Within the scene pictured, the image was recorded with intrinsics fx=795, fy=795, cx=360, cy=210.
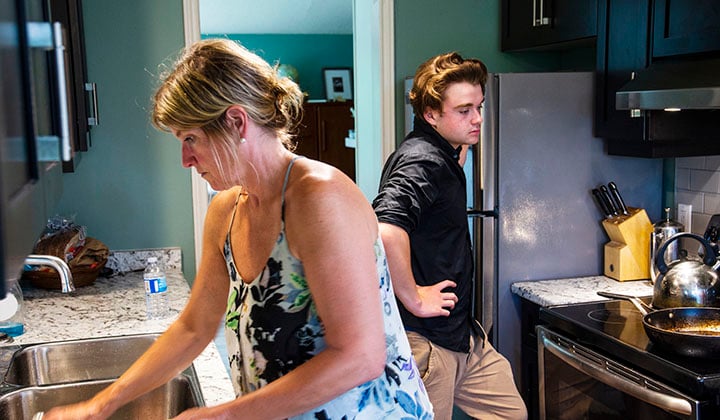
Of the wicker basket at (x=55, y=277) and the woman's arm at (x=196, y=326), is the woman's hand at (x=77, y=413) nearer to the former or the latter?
the woman's arm at (x=196, y=326)

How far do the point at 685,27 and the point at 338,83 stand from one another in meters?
6.32

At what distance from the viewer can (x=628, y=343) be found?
7.35 ft

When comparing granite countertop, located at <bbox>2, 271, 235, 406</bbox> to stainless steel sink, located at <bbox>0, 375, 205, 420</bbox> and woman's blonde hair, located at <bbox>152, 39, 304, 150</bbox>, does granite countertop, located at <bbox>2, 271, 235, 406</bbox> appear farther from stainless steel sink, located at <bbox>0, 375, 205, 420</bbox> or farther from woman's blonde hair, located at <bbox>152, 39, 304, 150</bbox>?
woman's blonde hair, located at <bbox>152, 39, 304, 150</bbox>

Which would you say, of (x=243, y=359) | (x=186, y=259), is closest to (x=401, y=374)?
(x=243, y=359)

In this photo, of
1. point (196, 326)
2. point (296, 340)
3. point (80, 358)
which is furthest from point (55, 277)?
point (296, 340)

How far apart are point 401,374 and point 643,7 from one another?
1835mm

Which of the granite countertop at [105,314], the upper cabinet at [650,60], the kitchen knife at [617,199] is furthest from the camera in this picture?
the kitchen knife at [617,199]

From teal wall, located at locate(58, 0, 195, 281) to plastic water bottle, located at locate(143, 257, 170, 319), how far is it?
1.89 ft

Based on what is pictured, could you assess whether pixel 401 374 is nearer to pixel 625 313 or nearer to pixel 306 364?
pixel 306 364

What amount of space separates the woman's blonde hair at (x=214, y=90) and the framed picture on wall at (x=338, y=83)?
7236mm

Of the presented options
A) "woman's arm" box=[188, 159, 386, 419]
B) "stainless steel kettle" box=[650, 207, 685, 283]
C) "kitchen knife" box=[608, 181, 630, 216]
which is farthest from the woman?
"kitchen knife" box=[608, 181, 630, 216]

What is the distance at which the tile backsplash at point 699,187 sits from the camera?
9.48 feet

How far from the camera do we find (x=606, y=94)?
9.55 ft

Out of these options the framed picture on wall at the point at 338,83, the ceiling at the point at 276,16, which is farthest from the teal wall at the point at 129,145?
the framed picture on wall at the point at 338,83
